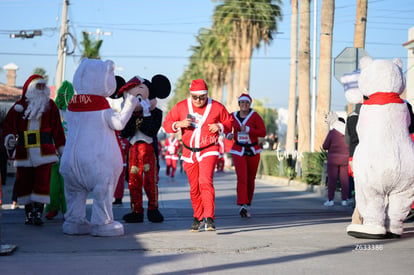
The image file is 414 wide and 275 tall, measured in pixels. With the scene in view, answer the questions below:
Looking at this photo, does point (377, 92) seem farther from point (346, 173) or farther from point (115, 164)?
point (346, 173)

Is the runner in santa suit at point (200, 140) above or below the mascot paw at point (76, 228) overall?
above

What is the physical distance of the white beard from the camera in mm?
10117

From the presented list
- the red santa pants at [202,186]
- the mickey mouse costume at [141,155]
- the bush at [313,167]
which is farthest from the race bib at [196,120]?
the bush at [313,167]

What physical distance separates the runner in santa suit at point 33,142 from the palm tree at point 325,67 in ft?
44.5

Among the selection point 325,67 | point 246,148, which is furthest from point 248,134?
point 325,67

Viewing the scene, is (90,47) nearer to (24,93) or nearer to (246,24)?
(246,24)

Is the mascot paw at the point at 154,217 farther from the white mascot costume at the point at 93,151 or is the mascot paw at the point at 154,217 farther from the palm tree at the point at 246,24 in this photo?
the palm tree at the point at 246,24

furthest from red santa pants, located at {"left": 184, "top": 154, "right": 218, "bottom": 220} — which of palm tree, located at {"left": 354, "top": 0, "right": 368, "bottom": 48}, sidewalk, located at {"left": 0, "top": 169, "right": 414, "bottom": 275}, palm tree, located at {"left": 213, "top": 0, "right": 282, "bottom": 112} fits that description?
palm tree, located at {"left": 213, "top": 0, "right": 282, "bottom": 112}

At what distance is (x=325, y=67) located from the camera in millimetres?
22859

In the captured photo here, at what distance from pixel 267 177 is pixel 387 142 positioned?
18266 millimetres

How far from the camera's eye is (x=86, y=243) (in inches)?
317

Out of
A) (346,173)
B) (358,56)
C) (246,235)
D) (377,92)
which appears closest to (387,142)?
(377,92)

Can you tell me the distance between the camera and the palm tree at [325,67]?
22688mm

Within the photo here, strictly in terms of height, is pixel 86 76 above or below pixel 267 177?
above
